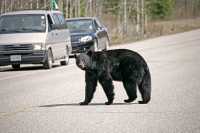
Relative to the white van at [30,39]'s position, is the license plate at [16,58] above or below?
below

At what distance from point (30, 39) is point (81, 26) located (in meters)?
9.37

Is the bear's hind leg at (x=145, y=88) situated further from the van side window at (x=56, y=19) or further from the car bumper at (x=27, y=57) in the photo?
the van side window at (x=56, y=19)

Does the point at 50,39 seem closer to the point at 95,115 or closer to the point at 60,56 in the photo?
the point at 60,56

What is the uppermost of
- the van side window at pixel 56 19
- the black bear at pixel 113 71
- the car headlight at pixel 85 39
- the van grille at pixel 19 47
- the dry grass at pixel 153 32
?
the black bear at pixel 113 71

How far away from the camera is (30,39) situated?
24.8 meters

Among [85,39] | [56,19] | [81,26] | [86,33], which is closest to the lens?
[56,19]

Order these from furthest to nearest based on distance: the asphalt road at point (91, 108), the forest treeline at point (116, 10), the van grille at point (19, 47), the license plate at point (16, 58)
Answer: the forest treeline at point (116, 10)
the van grille at point (19, 47)
the license plate at point (16, 58)
the asphalt road at point (91, 108)

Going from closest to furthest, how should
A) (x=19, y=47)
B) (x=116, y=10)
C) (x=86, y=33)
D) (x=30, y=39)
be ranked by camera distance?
(x=19, y=47) → (x=30, y=39) → (x=86, y=33) → (x=116, y=10)

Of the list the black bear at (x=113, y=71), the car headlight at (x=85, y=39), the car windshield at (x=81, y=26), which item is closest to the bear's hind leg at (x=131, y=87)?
the black bear at (x=113, y=71)

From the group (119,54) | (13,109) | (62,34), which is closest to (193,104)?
(119,54)

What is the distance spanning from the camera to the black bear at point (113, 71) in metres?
13.0

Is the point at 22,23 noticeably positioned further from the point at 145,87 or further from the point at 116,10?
the point at 116,10

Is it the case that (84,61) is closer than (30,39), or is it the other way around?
(84,61)

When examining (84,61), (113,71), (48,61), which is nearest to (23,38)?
(48,61)
